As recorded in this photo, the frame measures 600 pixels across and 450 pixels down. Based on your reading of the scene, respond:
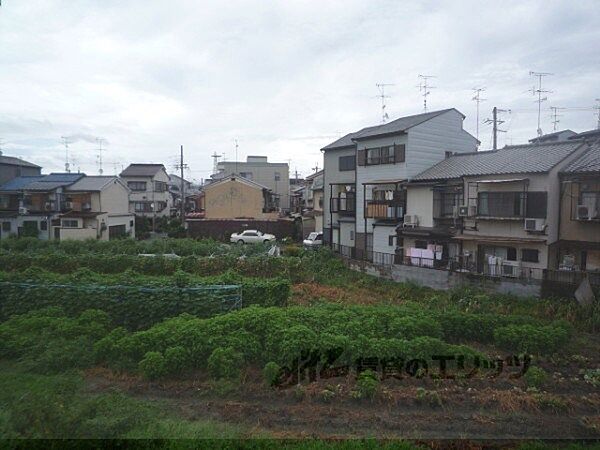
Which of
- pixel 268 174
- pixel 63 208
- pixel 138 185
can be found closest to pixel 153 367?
pixel 63 208

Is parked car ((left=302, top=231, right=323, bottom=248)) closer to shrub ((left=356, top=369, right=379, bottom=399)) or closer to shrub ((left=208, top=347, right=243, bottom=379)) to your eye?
shrub ((left=208, top=347, right=243, bottom=379))

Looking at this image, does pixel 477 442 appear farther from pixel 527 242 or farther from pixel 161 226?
pixel 161 226

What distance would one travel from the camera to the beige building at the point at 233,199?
107 ft

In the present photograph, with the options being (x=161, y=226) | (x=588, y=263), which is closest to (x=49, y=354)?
(x=588, y=263)

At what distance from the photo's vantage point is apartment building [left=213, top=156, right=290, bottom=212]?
4359cm

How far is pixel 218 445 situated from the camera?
5230 mm

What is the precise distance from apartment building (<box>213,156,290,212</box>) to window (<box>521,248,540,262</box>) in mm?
30497

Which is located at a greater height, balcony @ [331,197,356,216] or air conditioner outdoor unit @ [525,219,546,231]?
balcony @ [331,197,356,216]

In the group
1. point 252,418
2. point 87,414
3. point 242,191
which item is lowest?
point 252,418

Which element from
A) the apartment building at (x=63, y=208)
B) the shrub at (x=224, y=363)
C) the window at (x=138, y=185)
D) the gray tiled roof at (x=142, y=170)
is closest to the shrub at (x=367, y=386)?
the shrub at (x=224, y=363)

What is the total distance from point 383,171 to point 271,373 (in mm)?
15110

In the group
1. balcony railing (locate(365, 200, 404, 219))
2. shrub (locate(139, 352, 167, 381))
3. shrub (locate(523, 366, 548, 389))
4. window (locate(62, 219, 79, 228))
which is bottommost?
shrub (locate(523, 366, 548, 389))

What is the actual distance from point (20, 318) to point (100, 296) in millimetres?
1838

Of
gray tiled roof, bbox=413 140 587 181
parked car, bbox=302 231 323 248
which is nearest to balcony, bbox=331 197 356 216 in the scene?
parked car, bbox=302 231 323 248
